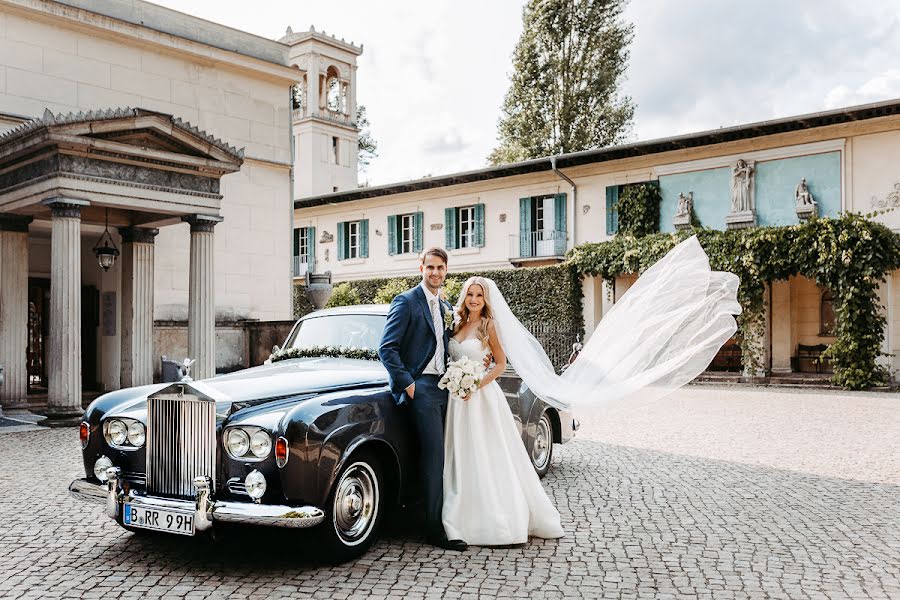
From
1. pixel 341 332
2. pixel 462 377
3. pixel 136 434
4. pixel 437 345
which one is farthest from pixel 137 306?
pixel 462 377

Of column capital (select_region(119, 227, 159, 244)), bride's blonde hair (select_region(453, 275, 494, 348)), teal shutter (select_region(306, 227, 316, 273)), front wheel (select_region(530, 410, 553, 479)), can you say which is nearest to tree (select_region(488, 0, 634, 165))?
teal shutter (select_region(306, 227, 316, 273))

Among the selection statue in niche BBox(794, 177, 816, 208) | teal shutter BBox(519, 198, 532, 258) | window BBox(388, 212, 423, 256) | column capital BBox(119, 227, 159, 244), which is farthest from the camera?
window BBox(388, 212, 423, 256)

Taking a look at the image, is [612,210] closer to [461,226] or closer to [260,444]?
[461,226]

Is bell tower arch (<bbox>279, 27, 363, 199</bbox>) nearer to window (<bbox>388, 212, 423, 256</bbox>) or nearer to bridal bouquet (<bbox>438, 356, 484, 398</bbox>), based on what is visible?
window (<bbox>388, 212, 423, 256</bbox>)

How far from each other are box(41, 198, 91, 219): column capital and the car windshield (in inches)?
263

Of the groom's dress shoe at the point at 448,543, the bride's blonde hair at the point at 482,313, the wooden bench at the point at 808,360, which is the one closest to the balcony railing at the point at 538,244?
the wooden bench at the point at 808,360

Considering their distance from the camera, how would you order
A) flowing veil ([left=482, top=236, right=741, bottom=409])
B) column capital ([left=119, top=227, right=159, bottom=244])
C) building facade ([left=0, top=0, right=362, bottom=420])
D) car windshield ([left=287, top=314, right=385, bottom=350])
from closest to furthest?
flowing veil ([left=482, top=236, right=741, bottom=409]) → car windshield ([left=287, top=314, right=385, bottom=350]) → building facade ([left=0, top=0, right=362, bottom=420]) → column capital ([left=119, top=227, right=159, bottom=244])

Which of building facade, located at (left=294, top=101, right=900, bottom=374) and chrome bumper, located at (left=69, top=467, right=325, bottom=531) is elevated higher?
building facade, located at (left=294, top=101, right=900, bottom=374)

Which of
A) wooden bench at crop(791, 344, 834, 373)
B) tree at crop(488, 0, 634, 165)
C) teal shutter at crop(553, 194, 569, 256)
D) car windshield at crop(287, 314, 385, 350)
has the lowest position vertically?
wooden bench at crop(791, 344, 834, 373)

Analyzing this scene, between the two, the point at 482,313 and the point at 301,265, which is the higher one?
the point at 301,265

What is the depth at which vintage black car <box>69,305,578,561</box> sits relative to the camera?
4.54 metres

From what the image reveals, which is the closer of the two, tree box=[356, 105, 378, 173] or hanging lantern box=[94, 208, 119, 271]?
hanging lantern box=[94, 208, 119, 271]

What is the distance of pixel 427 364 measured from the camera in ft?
18.4

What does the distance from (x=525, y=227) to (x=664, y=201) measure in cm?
521
